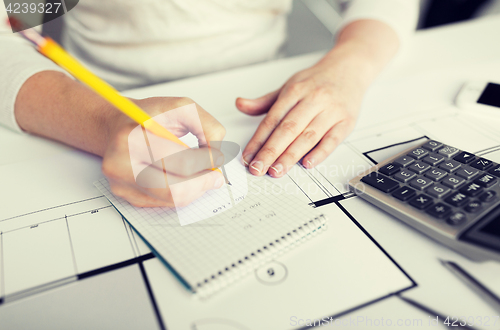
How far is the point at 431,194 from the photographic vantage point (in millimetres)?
342

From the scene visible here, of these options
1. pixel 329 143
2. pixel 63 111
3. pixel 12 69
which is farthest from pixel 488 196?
pixel 12 69

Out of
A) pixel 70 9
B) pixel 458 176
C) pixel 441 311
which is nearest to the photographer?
pixel 441 311

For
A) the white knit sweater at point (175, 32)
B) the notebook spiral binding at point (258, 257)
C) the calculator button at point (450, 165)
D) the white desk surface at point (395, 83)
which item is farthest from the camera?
the white knit sweater at point (175, 32)

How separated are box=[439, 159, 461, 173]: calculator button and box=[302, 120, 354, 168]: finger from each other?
131mm

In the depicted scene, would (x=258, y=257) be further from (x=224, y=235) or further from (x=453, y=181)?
(x=453, y=181)

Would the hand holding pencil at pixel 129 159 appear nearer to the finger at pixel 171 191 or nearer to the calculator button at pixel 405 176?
the finger at pixel 171 191

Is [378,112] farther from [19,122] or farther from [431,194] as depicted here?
[19,122]

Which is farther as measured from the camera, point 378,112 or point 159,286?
point 378,112

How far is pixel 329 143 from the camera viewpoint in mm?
450

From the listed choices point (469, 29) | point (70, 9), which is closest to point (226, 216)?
point (70, 9)

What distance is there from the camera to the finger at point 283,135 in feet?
1.34

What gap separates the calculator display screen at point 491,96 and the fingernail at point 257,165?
1.28 feet

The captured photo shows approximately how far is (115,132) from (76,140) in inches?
5.1

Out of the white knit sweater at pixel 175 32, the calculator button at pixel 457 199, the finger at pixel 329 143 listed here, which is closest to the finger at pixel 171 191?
the finger at pixel 329 143
